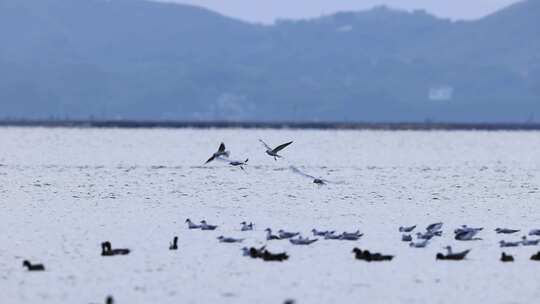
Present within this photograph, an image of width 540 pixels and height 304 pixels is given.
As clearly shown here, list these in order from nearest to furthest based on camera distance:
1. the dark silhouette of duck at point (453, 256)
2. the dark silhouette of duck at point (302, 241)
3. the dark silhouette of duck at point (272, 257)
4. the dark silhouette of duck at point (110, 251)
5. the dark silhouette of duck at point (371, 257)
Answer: the dark silhouette of duck at point (272, 257), the dark silhouette of duck at point (371, 257), the dark silhouette of duck at point (453, 256), the dark silhouette of duck at point (110, 251), the dark silhouette of duck at point (302, 241)

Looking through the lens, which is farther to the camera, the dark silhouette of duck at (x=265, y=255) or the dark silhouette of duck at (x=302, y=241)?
the dark silhouette of duck at (x=302, y=241)

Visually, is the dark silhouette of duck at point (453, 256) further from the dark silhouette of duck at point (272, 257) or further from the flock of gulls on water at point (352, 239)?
the dark silhouette of duck at point (272, 257)

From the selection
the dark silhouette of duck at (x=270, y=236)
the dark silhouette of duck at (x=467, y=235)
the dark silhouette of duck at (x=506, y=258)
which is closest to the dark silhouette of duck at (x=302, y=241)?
the dark silhouette of duck at (x=270, y=236)

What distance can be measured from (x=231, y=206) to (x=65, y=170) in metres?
27.1

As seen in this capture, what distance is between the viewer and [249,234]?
33469 millimetres

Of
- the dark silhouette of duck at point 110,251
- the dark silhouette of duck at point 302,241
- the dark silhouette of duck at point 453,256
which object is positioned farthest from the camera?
the dark silhouette of duck at point 302,241

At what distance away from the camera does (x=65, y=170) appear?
68.4 meters

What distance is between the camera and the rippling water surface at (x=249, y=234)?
24.2m

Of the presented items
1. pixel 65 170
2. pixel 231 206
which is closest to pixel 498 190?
pixel 231 206

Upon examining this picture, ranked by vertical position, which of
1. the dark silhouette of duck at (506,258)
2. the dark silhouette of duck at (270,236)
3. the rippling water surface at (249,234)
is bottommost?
the rippling water surface at (249,234)

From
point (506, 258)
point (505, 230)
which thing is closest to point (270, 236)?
point (506, 258)

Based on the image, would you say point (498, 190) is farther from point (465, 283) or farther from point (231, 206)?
point (465, 283)

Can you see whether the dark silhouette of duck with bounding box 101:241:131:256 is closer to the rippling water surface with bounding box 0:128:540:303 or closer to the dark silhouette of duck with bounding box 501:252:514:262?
the rippling water surface with bounding box 0:128:540:303

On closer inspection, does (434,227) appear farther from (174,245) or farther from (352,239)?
(174,245)
